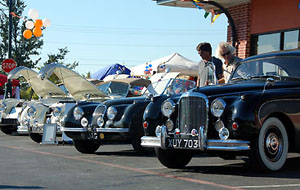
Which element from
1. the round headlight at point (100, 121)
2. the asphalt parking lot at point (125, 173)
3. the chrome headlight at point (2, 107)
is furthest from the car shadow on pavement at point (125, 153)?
the chrome headlight at point (2, 107)

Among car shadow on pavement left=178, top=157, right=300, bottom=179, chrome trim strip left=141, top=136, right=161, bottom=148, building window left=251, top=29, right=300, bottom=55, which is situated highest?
building window left=251, top=29, right=300, bottom=55

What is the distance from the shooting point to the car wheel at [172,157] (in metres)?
7.17

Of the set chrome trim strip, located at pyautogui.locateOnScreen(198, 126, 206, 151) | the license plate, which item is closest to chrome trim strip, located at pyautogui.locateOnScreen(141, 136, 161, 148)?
the license plate

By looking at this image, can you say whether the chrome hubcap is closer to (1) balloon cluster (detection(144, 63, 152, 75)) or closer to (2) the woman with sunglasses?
(2) the woman with sunglasses

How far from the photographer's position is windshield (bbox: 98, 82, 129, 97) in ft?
40.9

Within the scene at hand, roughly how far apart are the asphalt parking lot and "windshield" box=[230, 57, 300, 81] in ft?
4.06

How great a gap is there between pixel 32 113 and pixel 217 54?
4.91 metres

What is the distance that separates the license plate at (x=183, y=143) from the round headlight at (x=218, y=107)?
1.30 ft

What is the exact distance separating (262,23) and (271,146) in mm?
8072

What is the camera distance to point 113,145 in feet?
36.9

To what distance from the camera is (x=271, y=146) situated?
6.43 m

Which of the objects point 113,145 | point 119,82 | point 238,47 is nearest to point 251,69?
point 113,145

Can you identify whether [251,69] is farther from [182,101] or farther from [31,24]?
[31,24]

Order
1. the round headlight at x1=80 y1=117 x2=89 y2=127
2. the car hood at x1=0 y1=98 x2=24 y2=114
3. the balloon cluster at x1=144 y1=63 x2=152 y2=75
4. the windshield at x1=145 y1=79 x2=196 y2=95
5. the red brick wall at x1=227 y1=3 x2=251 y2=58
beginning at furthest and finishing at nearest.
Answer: the balloon cluster at x1=144 y1=63 x2=152 y2=75 → the red brick wall at x1=227 y1=3 x2=251 y2=58 → the car hood at x1=0 y1=98 x2=24 y2=114 → the windshield at x1=145 y1=79 x2=196 y2=95 → the round headlight at x1=80 y1=117 x2=89 y2=127
